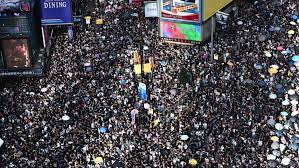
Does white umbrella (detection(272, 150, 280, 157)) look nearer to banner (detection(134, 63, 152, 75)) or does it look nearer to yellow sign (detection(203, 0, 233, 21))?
banner (detection(134, 63, 152, 75))

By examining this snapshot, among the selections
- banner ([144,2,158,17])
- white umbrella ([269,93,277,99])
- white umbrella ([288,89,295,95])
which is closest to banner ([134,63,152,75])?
banner ([144,2,158,17])

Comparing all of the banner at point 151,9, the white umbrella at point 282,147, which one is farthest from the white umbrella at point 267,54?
the banner at point 151,9

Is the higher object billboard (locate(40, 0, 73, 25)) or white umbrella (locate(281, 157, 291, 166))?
billboard (locate(40, 0, 73, 25))

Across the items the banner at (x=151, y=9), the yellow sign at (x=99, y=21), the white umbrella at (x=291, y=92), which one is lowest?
the white umbrella at (x=291, y=92)

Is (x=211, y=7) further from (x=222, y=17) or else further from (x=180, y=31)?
(x=180, y=31)

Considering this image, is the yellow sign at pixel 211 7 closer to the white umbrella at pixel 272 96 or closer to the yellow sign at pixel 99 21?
the white umbrella at pixel 272 96

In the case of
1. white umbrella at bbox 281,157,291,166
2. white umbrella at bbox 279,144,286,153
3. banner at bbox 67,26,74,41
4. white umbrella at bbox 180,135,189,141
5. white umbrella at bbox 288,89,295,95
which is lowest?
white umbrella at bbox 281,157,291,166

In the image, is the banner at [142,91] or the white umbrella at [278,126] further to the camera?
the banner at [142,91]
